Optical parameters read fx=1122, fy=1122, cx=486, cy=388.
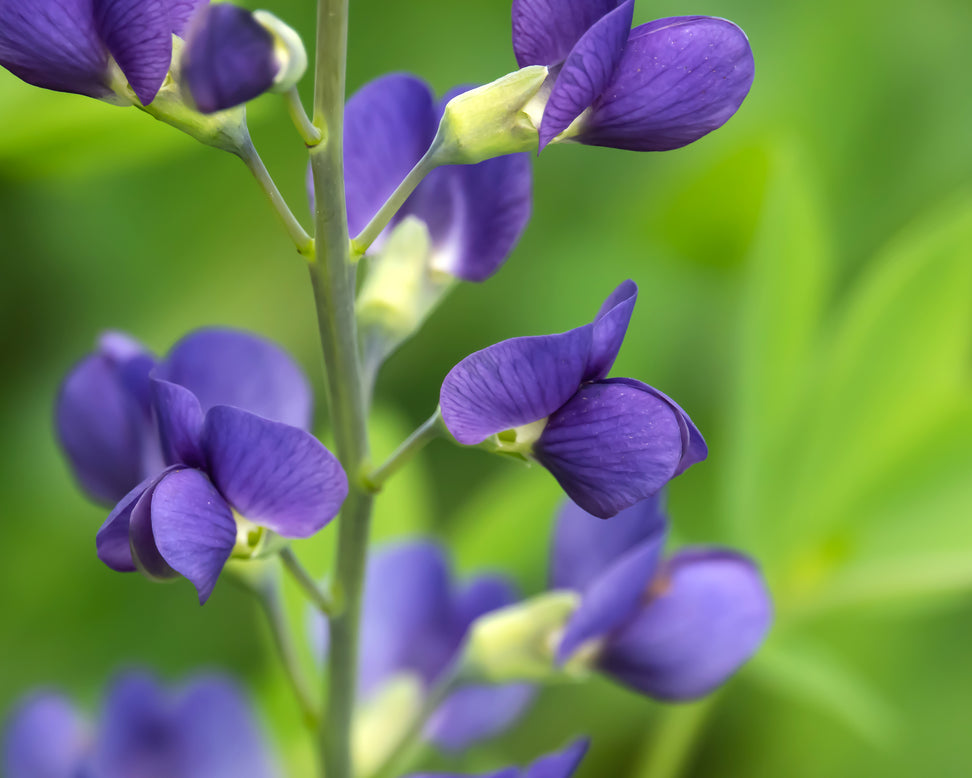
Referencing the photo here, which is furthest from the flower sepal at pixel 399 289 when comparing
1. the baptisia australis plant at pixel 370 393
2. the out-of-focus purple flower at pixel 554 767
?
the out-of-focus purple flower at pixel 554 767

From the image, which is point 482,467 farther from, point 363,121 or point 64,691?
point 363,121

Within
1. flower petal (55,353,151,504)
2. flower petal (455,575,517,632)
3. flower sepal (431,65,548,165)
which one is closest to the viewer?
flower sepal (431,65,548,165)

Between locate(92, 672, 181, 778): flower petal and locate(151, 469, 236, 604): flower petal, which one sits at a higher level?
locate(151, 469, 236, 604): flower petal

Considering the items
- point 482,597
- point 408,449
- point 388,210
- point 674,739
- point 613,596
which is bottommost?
point 674,739

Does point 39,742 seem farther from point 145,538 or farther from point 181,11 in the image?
point 181,11

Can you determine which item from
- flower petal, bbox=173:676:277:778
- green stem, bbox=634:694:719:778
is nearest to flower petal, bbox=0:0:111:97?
flower petal, bbox=173:676:277:778

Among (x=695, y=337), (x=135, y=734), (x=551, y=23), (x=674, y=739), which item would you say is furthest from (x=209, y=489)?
(x=695, y=337)

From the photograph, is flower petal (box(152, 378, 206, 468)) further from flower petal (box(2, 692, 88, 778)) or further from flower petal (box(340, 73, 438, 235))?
flower petal (box(2, 692, 88, 778))
